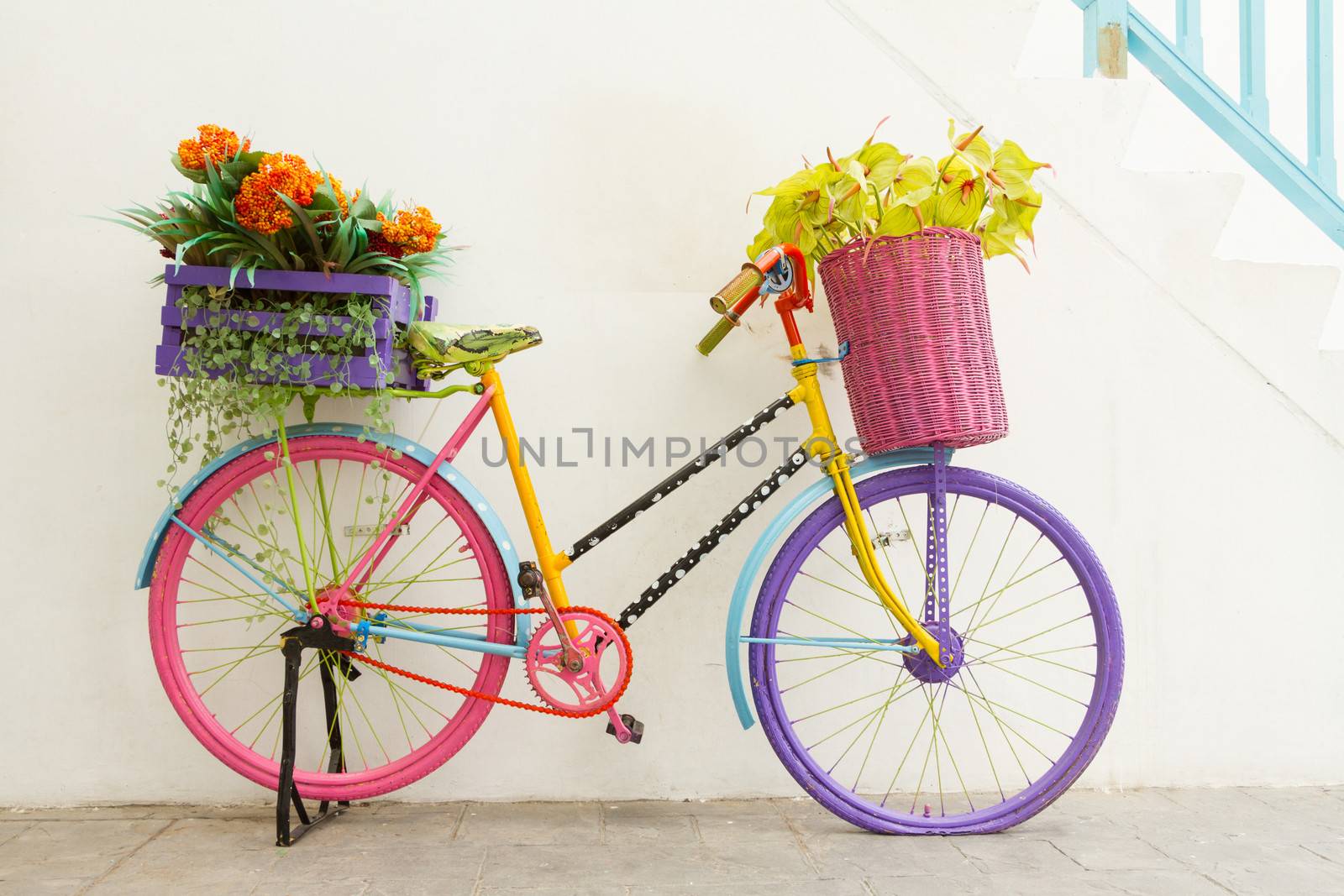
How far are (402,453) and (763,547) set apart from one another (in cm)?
84

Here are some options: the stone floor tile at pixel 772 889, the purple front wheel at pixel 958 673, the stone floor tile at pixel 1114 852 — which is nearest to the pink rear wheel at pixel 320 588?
the stone floor tile at pixel 772 889

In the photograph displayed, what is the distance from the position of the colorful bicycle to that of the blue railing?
123 cm

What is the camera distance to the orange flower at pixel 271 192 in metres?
1.90

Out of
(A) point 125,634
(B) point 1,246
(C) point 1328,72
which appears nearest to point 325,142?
(B) point 1,246

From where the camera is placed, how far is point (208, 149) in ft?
6.30

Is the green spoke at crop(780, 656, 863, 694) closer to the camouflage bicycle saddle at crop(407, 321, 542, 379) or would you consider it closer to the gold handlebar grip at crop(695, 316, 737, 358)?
the gold handlebar grip at crop(695, 316, 737, 358)

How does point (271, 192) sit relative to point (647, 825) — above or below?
above

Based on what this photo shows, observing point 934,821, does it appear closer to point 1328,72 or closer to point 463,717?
point 463,717

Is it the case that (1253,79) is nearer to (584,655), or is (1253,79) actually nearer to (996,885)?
(996,885)

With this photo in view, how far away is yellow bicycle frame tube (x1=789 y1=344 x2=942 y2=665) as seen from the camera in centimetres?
218

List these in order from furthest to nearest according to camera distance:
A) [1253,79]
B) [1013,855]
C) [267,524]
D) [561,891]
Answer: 1. [1253,79]
2. [267,524]
3. [1013,855]
4. [561,891]

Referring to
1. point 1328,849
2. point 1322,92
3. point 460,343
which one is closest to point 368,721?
point 460,343

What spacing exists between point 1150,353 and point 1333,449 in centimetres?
56

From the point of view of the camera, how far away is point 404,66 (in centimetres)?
250
